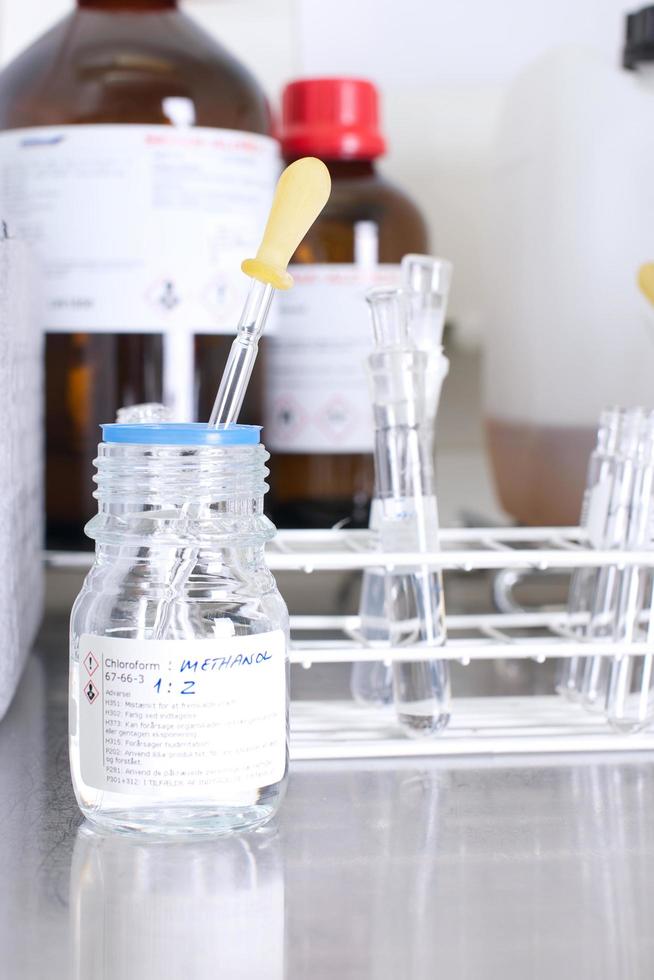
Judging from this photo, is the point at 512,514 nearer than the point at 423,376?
No

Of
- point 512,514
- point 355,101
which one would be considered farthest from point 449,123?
point 512,514

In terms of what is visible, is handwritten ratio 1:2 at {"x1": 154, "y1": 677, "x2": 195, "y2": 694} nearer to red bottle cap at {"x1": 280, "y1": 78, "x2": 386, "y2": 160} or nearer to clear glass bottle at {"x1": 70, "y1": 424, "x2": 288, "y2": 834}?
clear glass bottle at {"x1": 70, "y1": 424, "x2": 288, "y2": 834}

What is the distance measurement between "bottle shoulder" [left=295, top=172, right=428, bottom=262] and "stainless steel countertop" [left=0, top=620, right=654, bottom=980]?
0.37 meters

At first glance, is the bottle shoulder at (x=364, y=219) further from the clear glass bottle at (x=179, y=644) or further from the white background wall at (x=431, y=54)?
the clear glass bottle at (x=179, y=644)

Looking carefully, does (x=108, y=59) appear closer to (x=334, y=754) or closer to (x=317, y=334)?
(x=317, y=334)

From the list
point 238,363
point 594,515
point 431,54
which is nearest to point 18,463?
point 238,363

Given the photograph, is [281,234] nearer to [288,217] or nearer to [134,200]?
[288,217]

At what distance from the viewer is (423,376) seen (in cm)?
47

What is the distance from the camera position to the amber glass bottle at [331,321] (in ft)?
2.37

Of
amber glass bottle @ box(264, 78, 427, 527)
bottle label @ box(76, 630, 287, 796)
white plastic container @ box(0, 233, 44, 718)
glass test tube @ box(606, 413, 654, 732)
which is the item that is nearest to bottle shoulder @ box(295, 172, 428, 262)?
amber glass bottle @ box(264, 78, 427, 527)

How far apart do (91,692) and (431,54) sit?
724 mm

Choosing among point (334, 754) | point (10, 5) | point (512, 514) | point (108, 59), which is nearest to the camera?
point (334, 754)

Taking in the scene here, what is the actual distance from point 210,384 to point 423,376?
0.22 metres

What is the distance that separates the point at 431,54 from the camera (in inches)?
37.8
